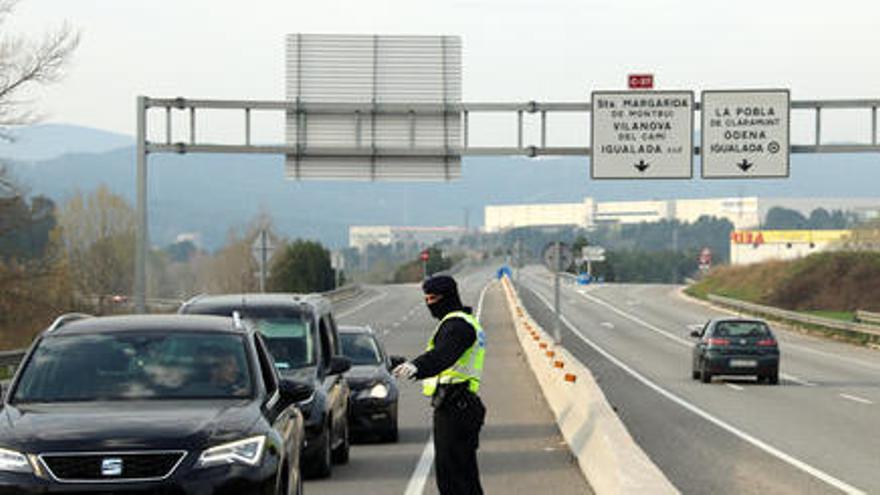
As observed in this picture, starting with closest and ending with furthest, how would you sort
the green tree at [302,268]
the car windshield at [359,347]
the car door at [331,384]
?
the car door at [331,384]
the car windshield at [359,347]
the green tree at [302,268]

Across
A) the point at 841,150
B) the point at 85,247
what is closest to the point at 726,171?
the point at 841,150

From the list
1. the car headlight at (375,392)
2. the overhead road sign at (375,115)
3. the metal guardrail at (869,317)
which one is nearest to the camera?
the car headlight at (375,392)

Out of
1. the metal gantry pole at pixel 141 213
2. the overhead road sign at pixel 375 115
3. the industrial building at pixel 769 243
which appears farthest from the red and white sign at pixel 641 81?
the industrial building at pixel 769 243

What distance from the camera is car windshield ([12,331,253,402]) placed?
1020 cm

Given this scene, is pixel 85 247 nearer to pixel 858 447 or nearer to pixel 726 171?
pixel 726 171

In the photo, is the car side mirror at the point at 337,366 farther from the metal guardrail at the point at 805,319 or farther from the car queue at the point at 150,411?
the metal guardrail at the point at 805,319

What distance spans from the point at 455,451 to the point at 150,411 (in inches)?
85.9

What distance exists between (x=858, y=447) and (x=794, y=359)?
86.7 ft

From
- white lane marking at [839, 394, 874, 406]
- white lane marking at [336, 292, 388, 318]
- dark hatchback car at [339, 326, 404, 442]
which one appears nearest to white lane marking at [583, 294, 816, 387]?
white lane marking at [839, 394, 874, 406]

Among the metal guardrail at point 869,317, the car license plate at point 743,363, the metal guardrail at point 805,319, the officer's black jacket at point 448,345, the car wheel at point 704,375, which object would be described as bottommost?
the metal guardrail at point 805,319

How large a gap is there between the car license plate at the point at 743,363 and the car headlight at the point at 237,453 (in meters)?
25.2

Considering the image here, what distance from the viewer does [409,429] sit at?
822 inches

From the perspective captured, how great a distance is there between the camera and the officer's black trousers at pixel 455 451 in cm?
1055

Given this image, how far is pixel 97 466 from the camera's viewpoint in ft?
29.0
